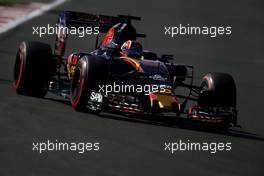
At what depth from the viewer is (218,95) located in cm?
1469

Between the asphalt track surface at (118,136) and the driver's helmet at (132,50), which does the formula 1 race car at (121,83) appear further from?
the asphalt track surface at (118,136)

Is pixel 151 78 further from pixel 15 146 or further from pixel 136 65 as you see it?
pixel 15 146

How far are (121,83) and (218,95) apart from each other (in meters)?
1.46

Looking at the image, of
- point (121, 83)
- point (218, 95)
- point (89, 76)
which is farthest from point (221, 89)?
point (89, 76)

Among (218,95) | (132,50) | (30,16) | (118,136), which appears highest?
(30,16)

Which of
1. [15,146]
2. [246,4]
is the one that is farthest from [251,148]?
[246,4]

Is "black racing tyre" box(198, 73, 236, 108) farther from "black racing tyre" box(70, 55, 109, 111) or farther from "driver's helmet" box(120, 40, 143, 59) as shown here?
"black racing tyre" box(70, 55, 109, 111)

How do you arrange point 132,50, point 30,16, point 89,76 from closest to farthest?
point 89,76, point 132,50, point 30,16

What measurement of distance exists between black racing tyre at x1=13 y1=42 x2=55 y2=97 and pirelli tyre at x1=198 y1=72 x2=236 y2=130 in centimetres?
252

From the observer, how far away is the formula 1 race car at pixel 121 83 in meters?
14.1

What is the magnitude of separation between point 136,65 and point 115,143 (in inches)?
118

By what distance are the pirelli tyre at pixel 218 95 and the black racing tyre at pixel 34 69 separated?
99.2 inches

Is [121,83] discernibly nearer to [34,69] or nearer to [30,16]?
[34,69]

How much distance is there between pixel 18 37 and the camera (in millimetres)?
24203
